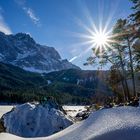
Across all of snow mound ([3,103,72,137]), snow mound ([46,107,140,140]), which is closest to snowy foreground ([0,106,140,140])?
snow mound ([46,107,140,140])

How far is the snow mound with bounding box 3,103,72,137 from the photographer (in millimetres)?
12938

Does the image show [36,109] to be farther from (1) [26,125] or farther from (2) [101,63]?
(2) [101,63]

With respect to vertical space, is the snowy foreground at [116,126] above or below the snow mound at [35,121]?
below

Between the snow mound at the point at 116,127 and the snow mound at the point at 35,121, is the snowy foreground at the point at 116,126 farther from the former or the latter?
the snow mound at the point at 35,121

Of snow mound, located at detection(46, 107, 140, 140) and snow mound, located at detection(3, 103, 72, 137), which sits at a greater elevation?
snow mound, located at detection(3, 103, 72, 137)

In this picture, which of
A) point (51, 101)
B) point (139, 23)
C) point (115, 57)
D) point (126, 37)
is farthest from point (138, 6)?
point (51, 101)

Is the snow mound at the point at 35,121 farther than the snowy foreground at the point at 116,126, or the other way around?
the snow mound at the point at 35,121

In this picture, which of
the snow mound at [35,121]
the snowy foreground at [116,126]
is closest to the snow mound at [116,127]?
the snowy foreground at [116,126]

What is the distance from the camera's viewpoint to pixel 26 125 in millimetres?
13398

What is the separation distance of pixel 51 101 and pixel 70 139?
Answer: 996 cm

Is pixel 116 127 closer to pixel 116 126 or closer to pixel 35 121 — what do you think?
pixel 116 126

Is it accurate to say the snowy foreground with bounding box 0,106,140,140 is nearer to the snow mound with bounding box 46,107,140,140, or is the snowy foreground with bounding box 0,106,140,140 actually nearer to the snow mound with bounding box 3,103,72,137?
the snow mound with bounding box 46,107,140,140

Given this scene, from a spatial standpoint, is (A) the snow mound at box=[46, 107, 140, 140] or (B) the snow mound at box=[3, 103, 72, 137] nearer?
(A) the snow mound at box=[46, 107, 140, 140]

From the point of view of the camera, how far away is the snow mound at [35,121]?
12.9m
